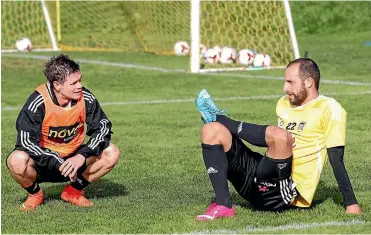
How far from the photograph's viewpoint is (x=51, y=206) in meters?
7.67

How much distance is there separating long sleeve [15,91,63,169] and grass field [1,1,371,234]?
408 mm

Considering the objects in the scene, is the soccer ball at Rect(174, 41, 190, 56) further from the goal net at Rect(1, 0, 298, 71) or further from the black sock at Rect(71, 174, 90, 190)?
the black sock at Rect(71, 174, 90, 190)

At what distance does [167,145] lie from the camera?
427 inches

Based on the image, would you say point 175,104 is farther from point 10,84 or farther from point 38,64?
point 38,64

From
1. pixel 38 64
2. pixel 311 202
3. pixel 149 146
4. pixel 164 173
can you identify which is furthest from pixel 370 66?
pixel 311 202

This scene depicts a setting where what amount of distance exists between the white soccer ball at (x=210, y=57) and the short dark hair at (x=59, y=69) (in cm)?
1137

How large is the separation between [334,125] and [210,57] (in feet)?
39.7

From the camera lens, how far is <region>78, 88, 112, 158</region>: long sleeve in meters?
7.51

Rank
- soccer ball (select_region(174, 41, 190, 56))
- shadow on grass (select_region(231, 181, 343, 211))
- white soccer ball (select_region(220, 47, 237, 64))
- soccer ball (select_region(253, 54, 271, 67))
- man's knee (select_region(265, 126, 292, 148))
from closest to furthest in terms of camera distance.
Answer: man's knee (select_region(265, 126, 292, 148))
shadow on grass (select_region(231, 181, 343, 211))
soccer ball (select_region(253, 54, 271, 67))
white soccer ball (select_region(220, 47, 237, 64))
soccer ball (select_region(174, 41, 190, 56))

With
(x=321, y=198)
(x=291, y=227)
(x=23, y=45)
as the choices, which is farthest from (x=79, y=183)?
(x=23, y=45)

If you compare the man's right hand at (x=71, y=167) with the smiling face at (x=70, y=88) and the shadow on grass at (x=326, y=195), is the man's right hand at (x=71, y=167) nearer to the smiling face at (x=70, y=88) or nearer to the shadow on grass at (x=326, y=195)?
the smiling face at (x=70, y=88)

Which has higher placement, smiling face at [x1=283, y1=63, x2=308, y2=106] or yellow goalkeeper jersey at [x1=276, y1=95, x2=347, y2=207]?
smiling face at [x1=283, y1=63, x2=308, y2=106]

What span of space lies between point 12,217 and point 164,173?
2.25m

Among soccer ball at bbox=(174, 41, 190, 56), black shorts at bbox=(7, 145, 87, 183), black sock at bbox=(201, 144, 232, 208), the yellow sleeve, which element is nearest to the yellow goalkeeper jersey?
the yellow sleeve
